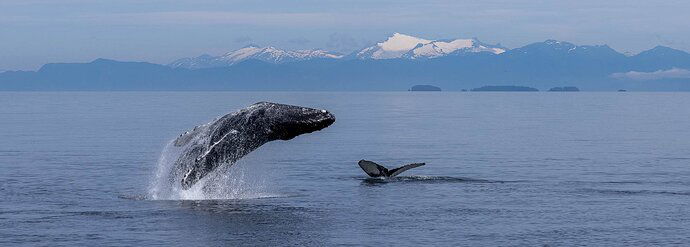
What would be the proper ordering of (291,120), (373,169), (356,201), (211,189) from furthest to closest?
(373,169) → (211,189) → (356,201) → (291,120)

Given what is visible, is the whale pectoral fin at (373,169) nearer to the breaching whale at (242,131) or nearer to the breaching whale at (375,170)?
the breaching whale at (375,170)

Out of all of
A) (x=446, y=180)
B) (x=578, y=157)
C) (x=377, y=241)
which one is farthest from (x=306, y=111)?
(x=578, y=157)

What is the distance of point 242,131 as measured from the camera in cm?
2755

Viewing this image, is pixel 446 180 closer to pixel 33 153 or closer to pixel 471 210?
pixel 471 210

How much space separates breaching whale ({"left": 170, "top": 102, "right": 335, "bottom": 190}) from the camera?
89.5 ft

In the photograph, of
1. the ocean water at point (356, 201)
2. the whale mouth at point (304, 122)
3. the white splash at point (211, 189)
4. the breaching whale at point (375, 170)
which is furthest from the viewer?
the breaching whale at point (375, 170)

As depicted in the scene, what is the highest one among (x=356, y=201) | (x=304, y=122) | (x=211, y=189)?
(x=304, y=122)

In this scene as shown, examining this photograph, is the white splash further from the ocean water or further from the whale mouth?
the whale mouth

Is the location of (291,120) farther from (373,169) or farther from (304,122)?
(373,169)

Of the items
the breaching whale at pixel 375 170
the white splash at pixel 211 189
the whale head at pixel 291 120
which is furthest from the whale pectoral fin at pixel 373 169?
the whale head at pixel 291 120

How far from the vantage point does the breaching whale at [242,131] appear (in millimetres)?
27281

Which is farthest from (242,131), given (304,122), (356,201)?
(356,201)

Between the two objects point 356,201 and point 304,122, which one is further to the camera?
point 356,201

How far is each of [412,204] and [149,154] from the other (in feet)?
91.4
